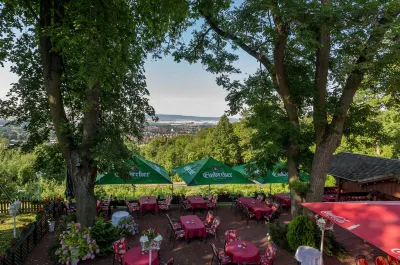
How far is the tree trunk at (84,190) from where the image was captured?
9.35 meters

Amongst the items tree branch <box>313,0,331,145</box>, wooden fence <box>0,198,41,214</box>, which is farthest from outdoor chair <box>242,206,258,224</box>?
wooden fence <box>0,198,41,214</box>

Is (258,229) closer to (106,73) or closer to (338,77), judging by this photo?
(338,77)

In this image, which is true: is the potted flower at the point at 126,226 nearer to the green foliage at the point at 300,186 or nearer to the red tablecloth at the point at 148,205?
the red tablecloth at the point at 148,205

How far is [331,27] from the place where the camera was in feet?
25.0

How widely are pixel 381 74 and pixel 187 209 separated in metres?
10.6

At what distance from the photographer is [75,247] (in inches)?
322

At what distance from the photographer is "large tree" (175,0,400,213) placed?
24.8 feet

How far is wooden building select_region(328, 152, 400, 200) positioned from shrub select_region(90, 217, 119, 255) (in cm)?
1191

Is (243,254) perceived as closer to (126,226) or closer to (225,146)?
(126,226)

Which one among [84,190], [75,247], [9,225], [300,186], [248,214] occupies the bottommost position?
[9,225]

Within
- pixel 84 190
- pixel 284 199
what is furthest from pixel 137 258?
pixel 284 199

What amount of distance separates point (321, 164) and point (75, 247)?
335 inches

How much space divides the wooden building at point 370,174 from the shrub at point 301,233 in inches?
242

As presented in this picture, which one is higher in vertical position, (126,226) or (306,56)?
(306,56)
